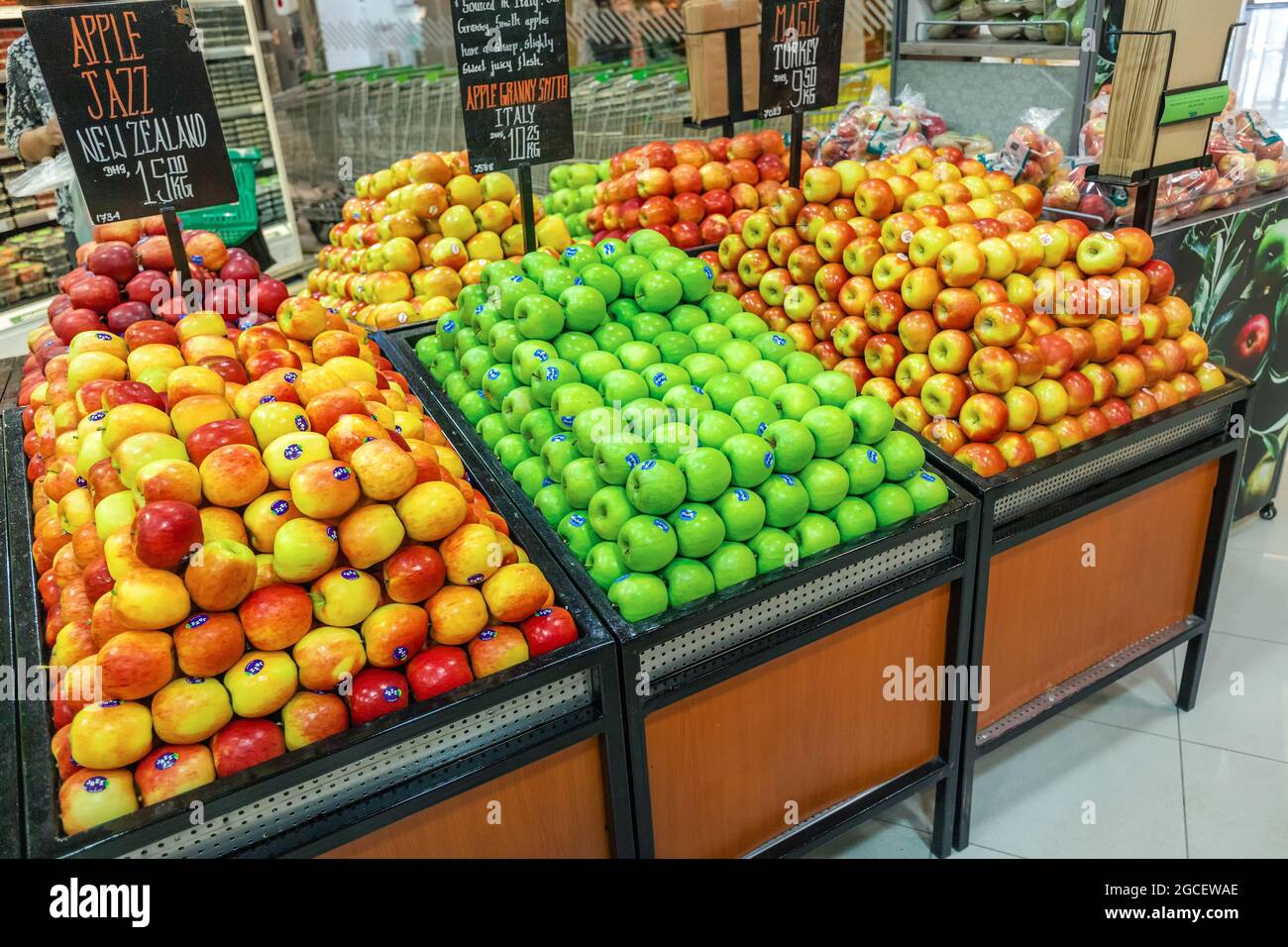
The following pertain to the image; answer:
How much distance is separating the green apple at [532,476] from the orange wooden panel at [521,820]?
67 cm

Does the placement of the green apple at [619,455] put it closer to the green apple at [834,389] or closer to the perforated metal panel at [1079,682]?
the green apple at [834,389]

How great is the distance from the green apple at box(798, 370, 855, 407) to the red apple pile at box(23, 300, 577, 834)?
0.86 meters

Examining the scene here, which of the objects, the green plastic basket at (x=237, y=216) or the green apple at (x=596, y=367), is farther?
the green plastic basket at (x=237, y=216)

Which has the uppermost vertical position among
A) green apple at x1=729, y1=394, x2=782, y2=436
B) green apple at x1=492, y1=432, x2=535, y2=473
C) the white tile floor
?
green apple at x1=729, y1=394, x2=782, y2=436

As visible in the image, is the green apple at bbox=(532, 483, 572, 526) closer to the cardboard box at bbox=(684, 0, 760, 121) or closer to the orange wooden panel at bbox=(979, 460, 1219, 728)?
the orange wooden panel at bbox=(979, 460, 1219, 728)

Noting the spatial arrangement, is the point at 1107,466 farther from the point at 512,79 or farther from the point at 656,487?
the point at 512,79

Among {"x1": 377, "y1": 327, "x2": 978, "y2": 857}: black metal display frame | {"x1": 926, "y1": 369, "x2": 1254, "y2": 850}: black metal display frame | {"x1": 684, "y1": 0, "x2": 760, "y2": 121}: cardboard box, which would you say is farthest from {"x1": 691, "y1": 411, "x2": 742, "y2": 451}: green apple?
{"x1": 684, "y1": 0, "x2": 760, "y2": 121}: cardboard box

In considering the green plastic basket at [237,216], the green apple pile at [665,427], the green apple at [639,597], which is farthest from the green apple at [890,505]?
the green plastic basket at [237,216]

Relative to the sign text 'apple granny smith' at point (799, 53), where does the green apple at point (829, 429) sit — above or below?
below

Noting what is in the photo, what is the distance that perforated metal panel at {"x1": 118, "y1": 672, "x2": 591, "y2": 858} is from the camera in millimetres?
1554

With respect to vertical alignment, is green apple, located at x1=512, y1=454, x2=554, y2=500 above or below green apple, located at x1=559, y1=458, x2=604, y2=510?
below

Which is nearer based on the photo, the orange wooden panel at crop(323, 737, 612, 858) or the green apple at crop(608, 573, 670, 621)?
the orange wooden panel at crop(323, 737, 612, 858)

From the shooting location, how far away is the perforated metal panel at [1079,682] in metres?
2.66
